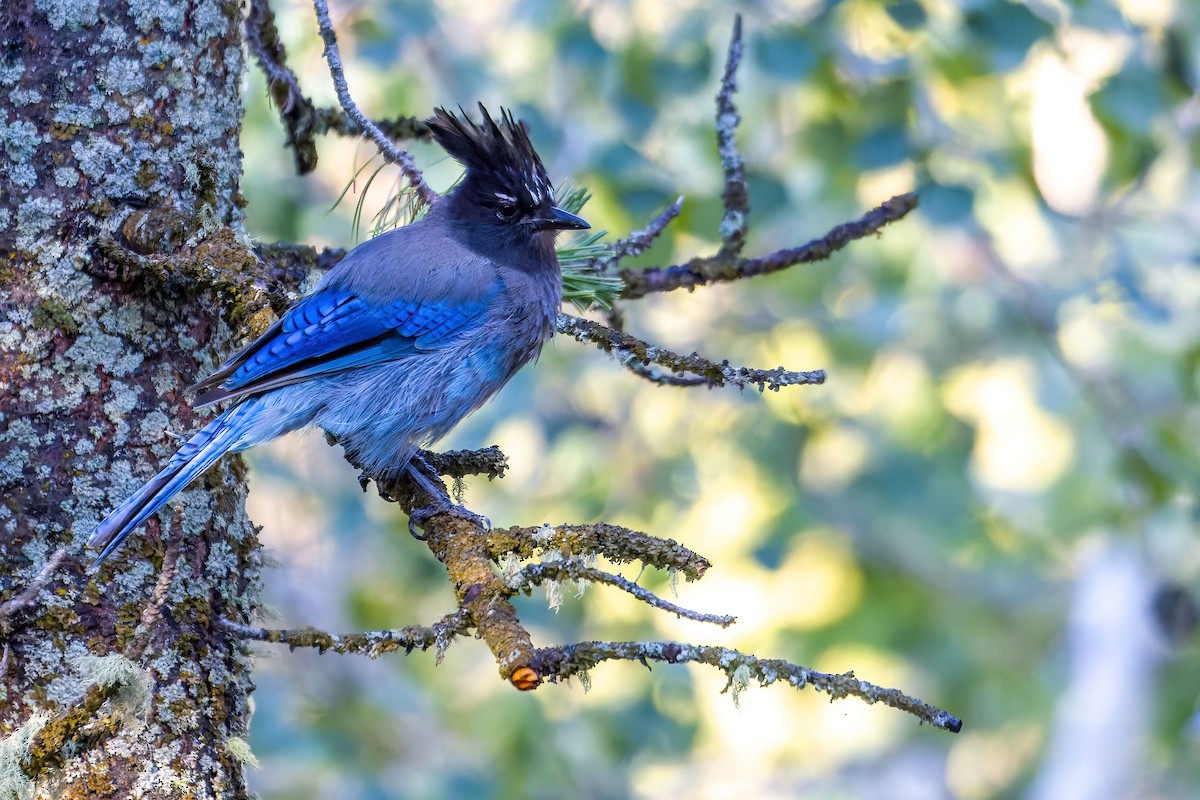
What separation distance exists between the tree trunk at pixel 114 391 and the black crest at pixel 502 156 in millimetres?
871

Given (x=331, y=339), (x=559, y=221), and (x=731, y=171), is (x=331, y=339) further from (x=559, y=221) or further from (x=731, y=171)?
(x=731, y=171)

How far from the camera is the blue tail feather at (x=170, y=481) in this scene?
2014 millimetres

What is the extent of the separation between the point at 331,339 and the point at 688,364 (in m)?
1.14

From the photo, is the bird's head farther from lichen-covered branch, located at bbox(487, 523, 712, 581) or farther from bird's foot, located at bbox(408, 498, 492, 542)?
lichen-covered branch, located at bbox(487, 523, 712, 581)

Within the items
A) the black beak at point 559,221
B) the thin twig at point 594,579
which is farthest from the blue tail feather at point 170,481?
the black beak at point 559,221

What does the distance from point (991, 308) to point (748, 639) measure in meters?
1.96

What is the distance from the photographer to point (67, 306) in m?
2.12

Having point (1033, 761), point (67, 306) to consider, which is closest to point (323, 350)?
point (67, 306)

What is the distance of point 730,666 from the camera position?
63.2 inches

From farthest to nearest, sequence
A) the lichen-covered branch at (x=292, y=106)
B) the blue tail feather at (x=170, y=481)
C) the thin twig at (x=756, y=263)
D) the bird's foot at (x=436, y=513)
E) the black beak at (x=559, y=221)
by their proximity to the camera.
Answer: the black beak at (x=559, y=221) < the thin twig at (x=756, y=263) < the lichen-covered branch at (x=292, y=106) < the bird's foot at (x=436, y=513) < the blue tail feather at (x=170, y=481)

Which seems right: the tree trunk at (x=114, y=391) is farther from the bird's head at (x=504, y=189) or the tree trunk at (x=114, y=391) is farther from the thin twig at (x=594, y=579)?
the bird's head at (x=504, y=189)

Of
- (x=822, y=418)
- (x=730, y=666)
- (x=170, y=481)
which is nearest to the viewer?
(x=730, y=666)

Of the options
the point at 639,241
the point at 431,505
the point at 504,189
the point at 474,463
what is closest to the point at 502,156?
Result: the point at 504,189

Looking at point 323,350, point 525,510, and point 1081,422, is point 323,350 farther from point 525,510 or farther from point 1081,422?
point 1081,422
